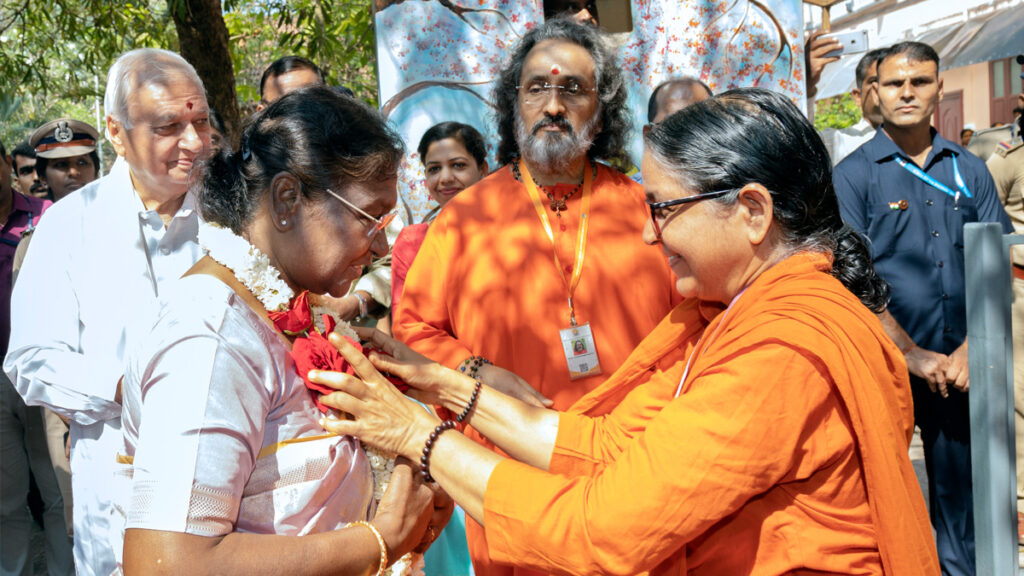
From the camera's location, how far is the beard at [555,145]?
353 centimetres

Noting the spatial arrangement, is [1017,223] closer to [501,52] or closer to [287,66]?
[501,52]

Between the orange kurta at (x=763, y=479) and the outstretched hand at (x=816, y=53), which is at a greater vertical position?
the outstretched hand at (x=816, y=53)

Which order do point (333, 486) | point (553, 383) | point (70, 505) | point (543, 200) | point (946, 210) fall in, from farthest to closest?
point (70, 505)
point (946, 210)
point (543, 200)
point (553, 383)
point (333, 486)

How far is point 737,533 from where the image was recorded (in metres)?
1.98

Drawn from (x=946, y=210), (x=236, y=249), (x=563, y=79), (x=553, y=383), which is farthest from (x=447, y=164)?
(x=236, y=249)

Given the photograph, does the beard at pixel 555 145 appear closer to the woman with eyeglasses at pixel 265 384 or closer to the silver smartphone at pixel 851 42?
the woman with eyeglasses at pixel 265 384

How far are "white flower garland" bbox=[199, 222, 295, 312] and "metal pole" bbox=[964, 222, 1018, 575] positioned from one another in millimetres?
2757

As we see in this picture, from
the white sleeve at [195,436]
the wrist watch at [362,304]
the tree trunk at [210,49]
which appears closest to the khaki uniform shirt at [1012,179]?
the wrist watch at [362,304]

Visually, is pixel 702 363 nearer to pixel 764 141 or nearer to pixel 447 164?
pixel 764 141

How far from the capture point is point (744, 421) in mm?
1827

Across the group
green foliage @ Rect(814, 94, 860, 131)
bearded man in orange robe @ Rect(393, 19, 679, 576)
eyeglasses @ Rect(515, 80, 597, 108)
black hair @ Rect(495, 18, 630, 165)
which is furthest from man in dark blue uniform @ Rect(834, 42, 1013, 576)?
green foliage @ Rect(814, 94, 860, 131)

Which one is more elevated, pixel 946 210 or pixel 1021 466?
pixel 946 210

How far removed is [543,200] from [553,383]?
793mm

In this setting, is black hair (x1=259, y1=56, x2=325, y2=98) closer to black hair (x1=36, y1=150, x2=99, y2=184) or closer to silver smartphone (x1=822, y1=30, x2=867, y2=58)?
black hair (x1=36, y1=150, x2=99, y2=184)
